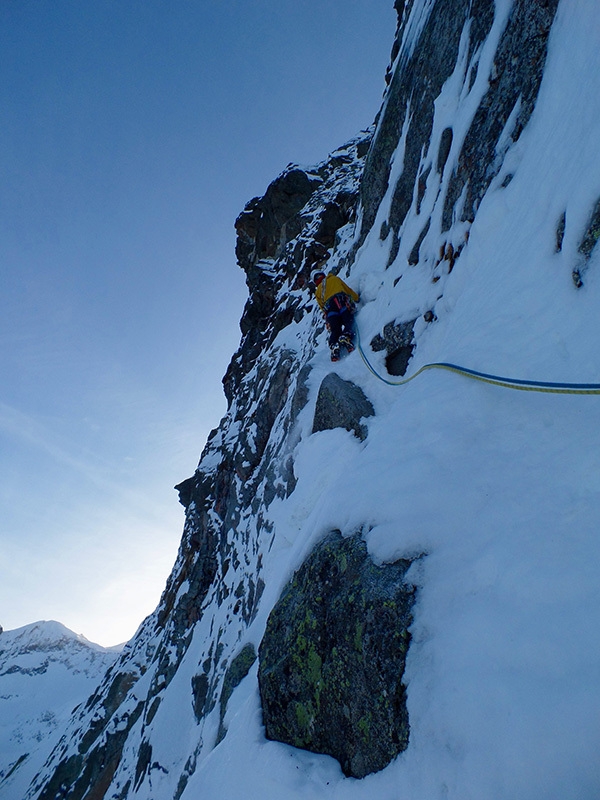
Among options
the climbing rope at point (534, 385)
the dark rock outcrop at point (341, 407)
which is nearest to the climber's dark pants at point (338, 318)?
→ the dark rock outcrop at point (341, 407)

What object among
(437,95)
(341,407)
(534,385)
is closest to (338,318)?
(341,407)

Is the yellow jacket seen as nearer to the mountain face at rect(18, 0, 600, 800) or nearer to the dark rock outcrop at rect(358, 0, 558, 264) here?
the mountain face at rect(18, 0, 600, 800)

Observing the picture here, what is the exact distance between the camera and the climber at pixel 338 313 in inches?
334

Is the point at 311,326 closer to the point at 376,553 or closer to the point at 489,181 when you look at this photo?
the point at 489,181

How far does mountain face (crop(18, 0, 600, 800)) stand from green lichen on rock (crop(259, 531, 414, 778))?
17 mm

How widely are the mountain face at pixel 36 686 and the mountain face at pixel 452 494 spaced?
32.1 metres

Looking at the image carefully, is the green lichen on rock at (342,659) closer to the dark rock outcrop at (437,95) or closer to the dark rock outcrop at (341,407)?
the dark rock outcrop at (341,407)

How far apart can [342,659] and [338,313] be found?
22.6ft

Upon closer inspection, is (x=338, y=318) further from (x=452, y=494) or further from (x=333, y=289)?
(x=452, y=494)

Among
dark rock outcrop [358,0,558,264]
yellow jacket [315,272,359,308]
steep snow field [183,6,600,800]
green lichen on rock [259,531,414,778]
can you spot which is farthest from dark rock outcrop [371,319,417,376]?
green lichen on rock [259,531,414,778]

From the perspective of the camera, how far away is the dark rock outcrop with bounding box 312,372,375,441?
20.0 feet

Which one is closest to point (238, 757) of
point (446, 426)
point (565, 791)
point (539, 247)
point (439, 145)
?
point (565, 791)

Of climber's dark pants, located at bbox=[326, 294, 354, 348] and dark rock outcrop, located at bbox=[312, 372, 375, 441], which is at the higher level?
climber's dark pants, located at bbox=[326, 294, 354, 348]

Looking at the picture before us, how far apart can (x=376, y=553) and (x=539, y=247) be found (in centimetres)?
315
